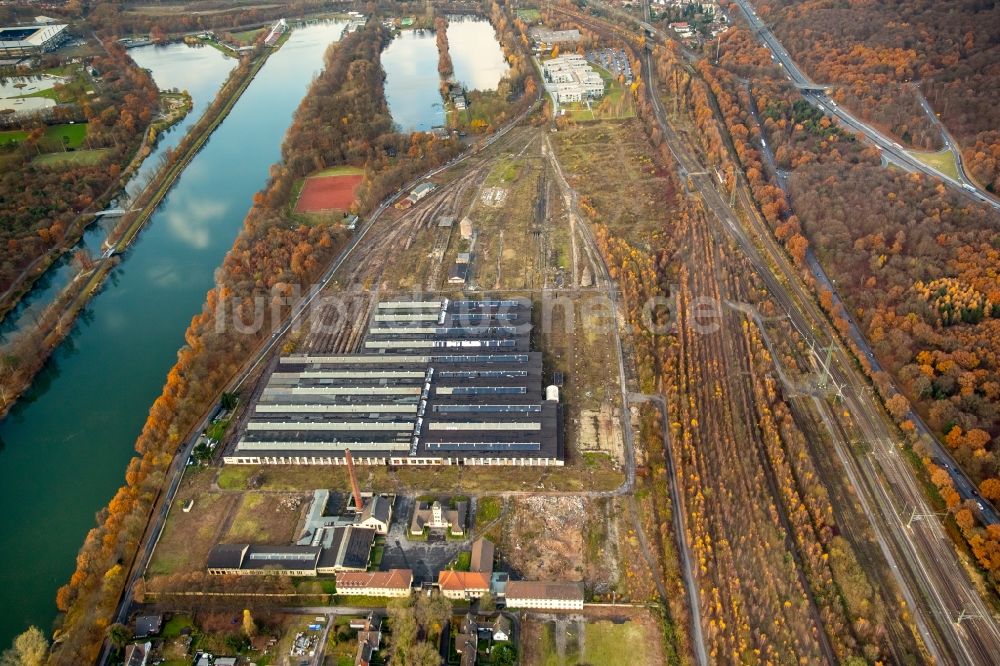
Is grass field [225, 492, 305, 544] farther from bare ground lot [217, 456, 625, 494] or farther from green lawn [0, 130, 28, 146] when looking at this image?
green lawn [0, 130, 28, 146]

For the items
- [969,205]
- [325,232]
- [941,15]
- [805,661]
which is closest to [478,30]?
[941,15]

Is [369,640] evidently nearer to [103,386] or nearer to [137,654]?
[137,654]

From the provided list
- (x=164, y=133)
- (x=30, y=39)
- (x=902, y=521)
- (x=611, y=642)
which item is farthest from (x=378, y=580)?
(x=30, y=39)

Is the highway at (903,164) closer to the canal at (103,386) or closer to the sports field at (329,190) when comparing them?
the sports field at (329,190)

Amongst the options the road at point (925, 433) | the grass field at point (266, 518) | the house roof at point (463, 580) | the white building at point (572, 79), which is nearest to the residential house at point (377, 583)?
the house roof at point (463, 580)

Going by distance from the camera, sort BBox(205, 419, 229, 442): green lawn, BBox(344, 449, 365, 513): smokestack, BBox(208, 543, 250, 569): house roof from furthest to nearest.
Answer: BBox(205, 419, 229, 442): green lawn → BBox(344, 449, 365, 513): smokestack → BBox(208, 543, 250, 569): house roof

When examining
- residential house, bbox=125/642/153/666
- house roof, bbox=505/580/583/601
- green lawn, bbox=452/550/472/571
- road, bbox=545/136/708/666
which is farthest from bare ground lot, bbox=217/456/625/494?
residential house, bbox=125/642/153/666

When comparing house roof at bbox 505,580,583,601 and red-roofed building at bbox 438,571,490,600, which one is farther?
red-roofed building at bbox 438,571,490,600
